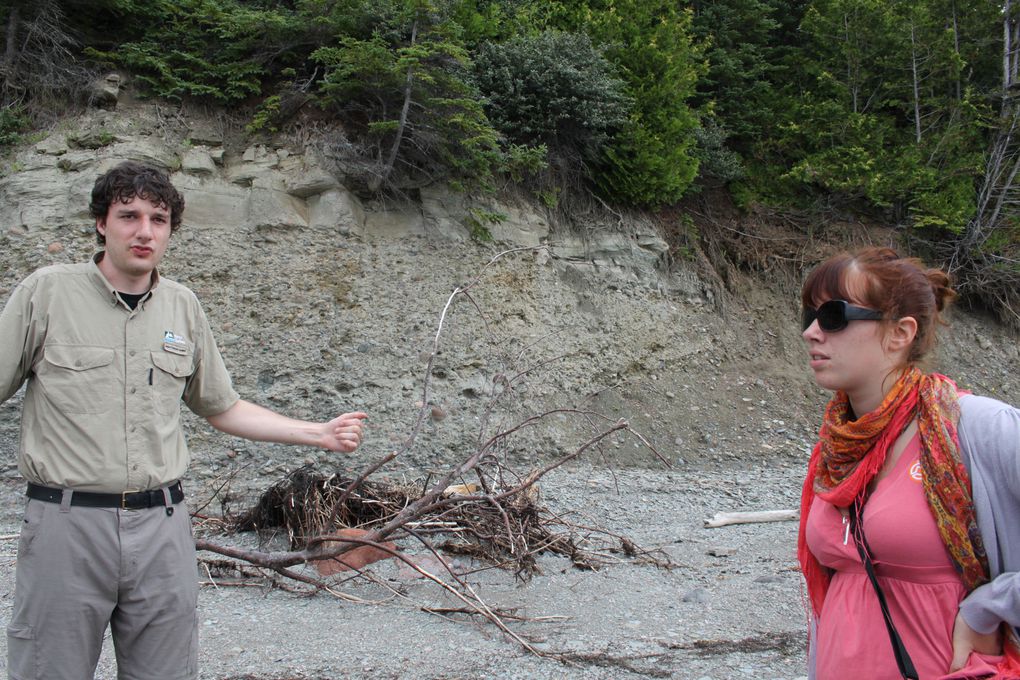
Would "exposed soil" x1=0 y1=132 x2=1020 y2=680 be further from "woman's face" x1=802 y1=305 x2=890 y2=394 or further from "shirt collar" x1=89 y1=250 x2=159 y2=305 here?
"woman's face" x1=802 y1=305 x2=890 y2=394

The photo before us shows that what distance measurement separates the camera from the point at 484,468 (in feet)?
20.0

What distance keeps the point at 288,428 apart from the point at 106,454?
62cm

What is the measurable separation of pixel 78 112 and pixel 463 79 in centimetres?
478

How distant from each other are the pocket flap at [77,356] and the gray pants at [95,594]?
41cm

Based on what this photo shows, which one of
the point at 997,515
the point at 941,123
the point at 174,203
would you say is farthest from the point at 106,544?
the point at 941,123

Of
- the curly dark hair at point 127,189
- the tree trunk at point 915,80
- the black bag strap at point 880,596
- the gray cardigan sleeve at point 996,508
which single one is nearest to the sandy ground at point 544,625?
A: the black bag strap at point 880,596

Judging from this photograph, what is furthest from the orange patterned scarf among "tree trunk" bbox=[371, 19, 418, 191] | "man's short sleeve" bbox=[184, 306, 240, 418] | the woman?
"tree trunk" bbox=[371, 19, 418, 191]

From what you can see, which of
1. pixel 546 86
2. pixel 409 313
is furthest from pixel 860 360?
pixel 546 86

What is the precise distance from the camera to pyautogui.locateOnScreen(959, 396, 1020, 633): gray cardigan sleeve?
1661 mm

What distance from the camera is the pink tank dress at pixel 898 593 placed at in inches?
69.4

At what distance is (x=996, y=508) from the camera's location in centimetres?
170

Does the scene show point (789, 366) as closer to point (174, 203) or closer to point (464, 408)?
point (464, 408)

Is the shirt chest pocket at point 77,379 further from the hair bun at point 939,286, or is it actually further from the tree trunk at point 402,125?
the tree trunk at point 402,125

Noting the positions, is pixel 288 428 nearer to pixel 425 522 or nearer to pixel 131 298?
pixel 131 298
